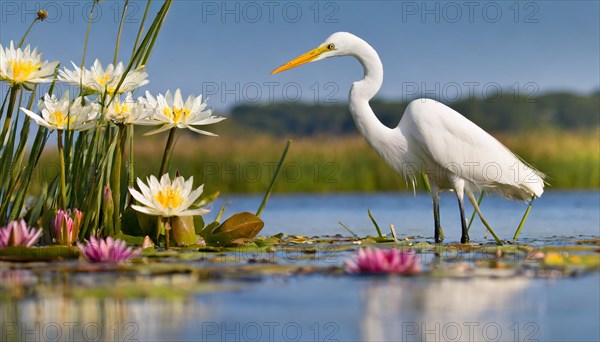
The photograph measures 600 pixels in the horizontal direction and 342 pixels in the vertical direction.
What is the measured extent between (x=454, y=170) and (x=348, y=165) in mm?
8577

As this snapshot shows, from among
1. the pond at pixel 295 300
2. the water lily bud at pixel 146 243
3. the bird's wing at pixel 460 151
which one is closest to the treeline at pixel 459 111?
the bird's wing at pixel 460 151

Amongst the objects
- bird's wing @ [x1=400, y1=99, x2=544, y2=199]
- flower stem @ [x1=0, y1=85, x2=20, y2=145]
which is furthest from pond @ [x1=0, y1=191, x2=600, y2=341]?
bird's wing @ [x1=400, y1=99, x2=544, y2=199]

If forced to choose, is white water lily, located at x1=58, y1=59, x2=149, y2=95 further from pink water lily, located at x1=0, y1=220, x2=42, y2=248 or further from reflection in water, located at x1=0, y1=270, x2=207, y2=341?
reflection in water, located at x1=0, y1=270, x2=207, y2=341

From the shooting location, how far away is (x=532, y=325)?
2918 mm

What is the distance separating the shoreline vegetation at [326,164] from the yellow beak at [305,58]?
7.90 m

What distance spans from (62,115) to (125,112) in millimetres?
367

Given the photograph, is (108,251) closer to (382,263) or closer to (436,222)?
(382,263)

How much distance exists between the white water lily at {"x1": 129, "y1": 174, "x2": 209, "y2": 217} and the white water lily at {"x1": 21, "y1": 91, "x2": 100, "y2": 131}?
548mm

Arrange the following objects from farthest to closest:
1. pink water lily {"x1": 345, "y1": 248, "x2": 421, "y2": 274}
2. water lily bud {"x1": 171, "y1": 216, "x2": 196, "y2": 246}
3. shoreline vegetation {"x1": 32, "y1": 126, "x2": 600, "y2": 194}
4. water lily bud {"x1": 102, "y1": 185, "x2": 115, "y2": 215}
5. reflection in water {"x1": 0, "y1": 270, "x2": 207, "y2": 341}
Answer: shoreline vegetation {"x1": 32, "y1": 126, "x2": 600, "y2": 194} → water lily bud {"x1": 171, "y1": 216, "x2": 196, "y2": 246} → water lily bud {"x1": 102, "y1": 185, "x2": 115, "y2": 215} → pink water lily {"x1": 345, "y1": 248, "x2": 421, "y2": 274} → reflection in water {"x1": 0, "y1": 270, "x2": 207, "y2": 341}

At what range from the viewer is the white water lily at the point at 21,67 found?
190 inches

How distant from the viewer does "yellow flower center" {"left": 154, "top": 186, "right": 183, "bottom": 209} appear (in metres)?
4.67

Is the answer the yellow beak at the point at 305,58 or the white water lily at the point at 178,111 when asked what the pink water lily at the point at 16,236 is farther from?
the yellow beak at the point at 305,58

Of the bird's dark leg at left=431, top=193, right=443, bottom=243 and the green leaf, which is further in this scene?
the bird's dark leg at left=431, top=193, right=443, bottom=243

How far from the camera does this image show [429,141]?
6.31 metres
